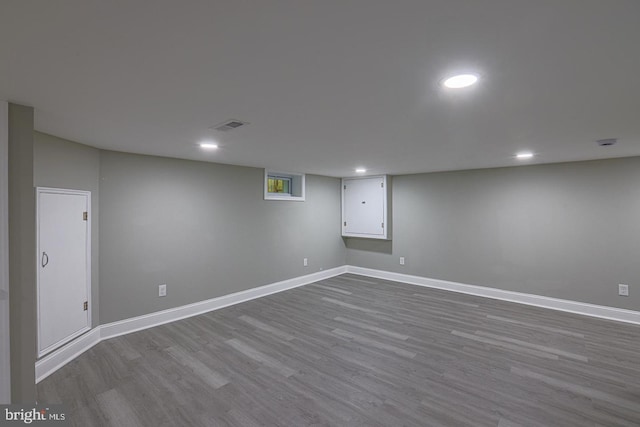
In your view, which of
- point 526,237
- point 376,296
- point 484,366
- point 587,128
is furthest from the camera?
point 376,296

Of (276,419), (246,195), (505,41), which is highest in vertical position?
(505,41)

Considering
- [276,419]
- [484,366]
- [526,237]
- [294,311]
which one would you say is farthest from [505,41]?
[526,237]

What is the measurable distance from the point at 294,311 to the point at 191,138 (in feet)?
8.94

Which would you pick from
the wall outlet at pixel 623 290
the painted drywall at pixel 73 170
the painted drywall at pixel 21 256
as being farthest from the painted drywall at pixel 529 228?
the painted drywall at pixel 21 256

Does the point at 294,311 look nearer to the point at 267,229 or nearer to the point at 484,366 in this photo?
the point at 267,229

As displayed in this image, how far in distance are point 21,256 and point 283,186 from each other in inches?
156

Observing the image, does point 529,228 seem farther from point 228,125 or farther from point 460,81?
point 228,125

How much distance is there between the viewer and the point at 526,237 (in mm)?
4594

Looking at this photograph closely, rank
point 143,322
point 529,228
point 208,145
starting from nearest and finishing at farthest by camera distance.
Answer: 1. point 208,145
2. point 143,322
3. point 529,228

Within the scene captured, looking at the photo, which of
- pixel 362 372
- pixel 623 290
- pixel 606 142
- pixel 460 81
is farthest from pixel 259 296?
pixel 623 290

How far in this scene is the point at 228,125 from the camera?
7.93ft

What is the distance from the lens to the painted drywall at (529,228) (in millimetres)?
3930

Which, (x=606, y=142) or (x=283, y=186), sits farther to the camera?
(x=283, y=186)

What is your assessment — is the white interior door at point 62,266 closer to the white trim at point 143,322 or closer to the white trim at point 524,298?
the white trim at point 143,322
